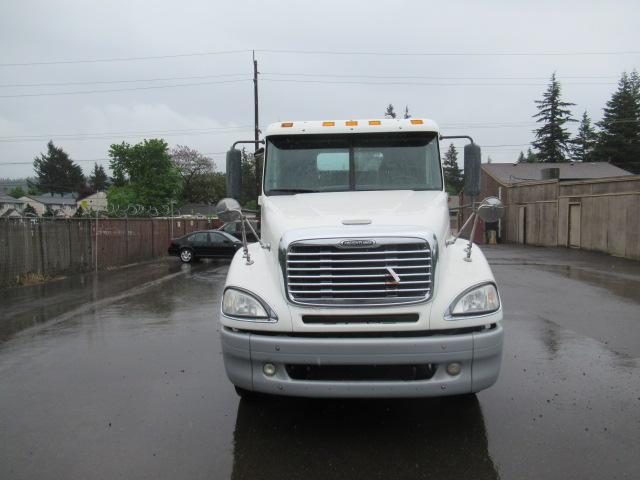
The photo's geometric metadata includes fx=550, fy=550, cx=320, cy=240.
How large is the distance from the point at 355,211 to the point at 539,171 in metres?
40.9

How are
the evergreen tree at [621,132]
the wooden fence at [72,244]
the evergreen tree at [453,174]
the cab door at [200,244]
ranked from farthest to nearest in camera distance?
the evergreen tree at [453,174] < the evergreen tree at [621,132] < the cab door at [200,244] < the wooden fence at [72,244]

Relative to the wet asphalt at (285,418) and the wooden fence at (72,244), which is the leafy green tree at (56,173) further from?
the wet asphalt at (285,418)

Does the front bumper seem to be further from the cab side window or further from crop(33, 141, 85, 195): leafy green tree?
crop(33, 141, 85, 195): leafy green tree

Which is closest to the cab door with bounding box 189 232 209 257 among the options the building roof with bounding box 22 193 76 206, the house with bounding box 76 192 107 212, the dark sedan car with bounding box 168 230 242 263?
the dark sedan car with bounding box 168 230 242 263

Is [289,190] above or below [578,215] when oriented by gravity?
above

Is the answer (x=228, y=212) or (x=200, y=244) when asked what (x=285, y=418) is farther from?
(x=200, y=244)

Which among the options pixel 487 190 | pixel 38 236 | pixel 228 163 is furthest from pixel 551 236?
pixel 228 163

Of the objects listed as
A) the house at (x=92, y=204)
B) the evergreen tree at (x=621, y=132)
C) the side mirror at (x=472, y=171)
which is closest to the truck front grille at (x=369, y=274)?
the side mirror at (x=472, y=171)

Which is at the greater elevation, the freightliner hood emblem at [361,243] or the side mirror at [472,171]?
the side mirror at [472,171]

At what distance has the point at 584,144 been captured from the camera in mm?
67750

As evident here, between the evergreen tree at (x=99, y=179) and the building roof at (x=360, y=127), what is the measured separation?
132 meters

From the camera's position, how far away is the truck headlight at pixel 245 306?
156 inches

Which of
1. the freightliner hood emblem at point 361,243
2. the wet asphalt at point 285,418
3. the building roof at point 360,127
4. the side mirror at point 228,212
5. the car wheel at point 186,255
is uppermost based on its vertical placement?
the building roof at point 360,127

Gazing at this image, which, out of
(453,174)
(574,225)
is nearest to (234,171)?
(574,225)
